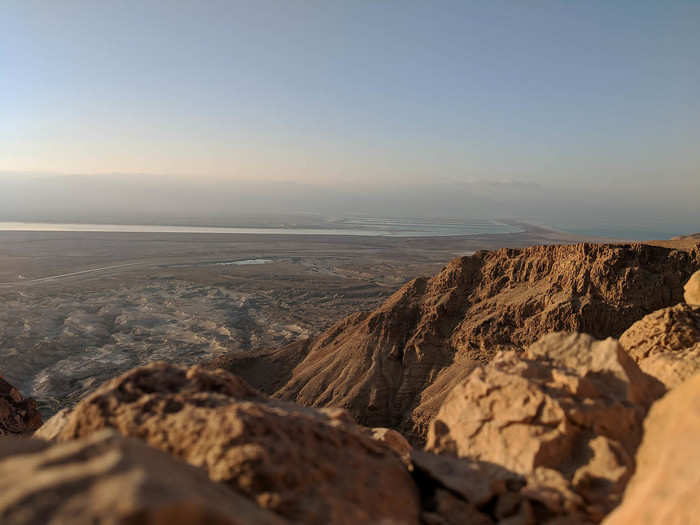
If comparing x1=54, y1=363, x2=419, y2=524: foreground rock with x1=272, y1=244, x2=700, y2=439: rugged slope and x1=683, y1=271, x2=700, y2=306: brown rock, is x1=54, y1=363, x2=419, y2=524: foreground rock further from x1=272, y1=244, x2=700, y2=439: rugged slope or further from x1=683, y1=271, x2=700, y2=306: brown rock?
x1=272, y1=244, x2=700, y2=439: rugged slope

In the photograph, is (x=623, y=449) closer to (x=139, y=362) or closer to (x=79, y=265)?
(x=139, y=362)

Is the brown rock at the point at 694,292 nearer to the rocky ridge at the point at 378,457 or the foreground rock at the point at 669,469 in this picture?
the rocky ridge at the point at 378,457

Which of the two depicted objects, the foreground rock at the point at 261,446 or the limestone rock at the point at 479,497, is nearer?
the foreground rock at the point at 261,446

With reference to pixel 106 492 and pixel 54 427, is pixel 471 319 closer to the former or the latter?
pixel 54 427

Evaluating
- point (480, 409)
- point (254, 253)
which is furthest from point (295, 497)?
point (254, 253)

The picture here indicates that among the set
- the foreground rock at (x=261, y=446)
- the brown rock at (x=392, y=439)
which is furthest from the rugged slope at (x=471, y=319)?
the foreground rock at (x=261, y=446)

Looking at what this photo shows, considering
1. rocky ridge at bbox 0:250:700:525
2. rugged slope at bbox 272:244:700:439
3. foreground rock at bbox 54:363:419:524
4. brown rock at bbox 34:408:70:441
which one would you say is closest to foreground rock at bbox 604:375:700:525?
rocky ridge at bbox 0:250:700:525

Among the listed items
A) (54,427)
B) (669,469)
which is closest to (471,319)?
(54,427)
